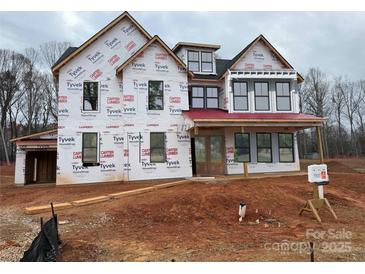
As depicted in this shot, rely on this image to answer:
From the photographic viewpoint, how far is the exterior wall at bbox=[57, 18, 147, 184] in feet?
50.3

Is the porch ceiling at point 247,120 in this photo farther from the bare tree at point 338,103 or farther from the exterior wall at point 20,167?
the bare tree at point 338,103

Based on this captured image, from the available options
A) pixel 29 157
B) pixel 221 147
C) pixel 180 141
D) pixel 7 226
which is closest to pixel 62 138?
pixel 29 157

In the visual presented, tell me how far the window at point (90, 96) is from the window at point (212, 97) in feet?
22.4

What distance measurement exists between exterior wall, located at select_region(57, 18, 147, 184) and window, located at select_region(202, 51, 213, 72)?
5125 mm

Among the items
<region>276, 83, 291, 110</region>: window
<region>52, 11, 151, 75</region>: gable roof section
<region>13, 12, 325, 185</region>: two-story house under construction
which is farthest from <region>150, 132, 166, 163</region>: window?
<region>276, 83, 291, 110</region>: window

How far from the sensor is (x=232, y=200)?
10273 millimetres

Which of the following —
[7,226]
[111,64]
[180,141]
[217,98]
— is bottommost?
[7,226]

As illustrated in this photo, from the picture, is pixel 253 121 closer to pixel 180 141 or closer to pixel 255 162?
pixel 255 162

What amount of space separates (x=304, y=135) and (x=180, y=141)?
34.2 metres

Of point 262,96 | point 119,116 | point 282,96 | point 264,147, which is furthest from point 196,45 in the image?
point 264,147

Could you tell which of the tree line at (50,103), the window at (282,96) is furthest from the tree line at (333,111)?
the window at (282,96)

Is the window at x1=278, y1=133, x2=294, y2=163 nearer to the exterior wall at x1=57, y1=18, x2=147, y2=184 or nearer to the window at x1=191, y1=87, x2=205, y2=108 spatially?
the window at x1=191, y1=87, x2=205, y2=108

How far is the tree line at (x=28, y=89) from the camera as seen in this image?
39469mm

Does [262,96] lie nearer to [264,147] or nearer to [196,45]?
[264,147]
